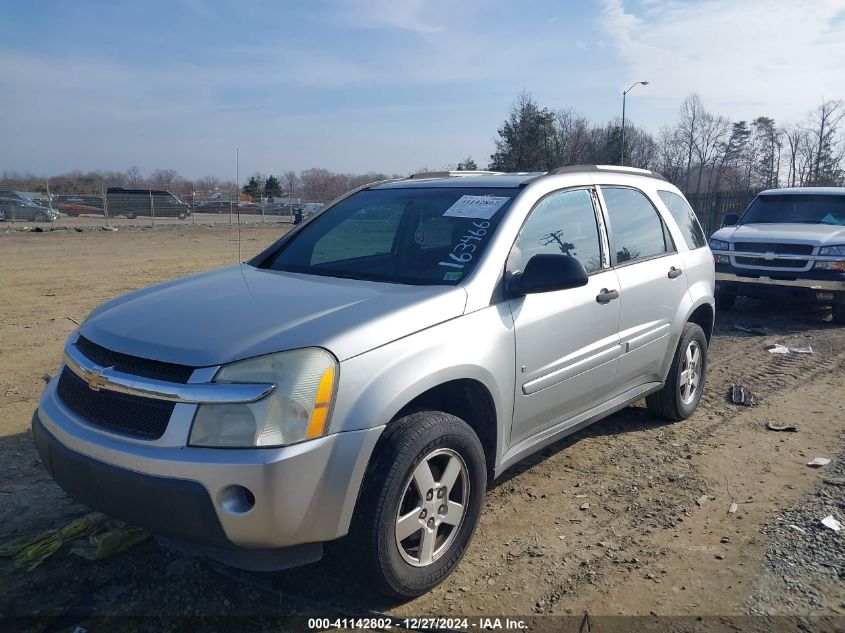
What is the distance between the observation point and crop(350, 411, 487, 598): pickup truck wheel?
2770 mm

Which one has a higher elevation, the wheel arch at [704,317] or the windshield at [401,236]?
the windshield at [401,236]

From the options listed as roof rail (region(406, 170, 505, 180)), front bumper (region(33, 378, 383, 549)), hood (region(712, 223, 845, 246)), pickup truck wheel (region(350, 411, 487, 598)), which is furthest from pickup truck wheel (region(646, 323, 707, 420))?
hood (region(712, 223, 845, 246))

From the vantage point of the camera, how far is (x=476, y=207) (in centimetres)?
390

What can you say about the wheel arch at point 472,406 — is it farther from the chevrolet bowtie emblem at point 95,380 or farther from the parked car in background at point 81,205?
the parked car in background at point 81,205

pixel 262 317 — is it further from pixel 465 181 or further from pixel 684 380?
pixel 684 380

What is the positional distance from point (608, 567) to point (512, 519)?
2.09 feet

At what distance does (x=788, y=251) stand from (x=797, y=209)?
1.56 m

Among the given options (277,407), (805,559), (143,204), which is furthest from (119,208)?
(805,559)

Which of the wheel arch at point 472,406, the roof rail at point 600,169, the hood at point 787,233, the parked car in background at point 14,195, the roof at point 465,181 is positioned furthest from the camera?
the parked car in background at point 14,195

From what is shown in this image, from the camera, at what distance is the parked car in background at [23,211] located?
30.2 meters

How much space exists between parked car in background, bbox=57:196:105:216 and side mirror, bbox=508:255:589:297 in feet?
113

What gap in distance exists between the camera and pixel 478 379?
325 cm

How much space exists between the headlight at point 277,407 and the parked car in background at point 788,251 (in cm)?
861

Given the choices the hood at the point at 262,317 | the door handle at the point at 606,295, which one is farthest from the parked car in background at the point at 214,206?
the hood at the point at 262,317
